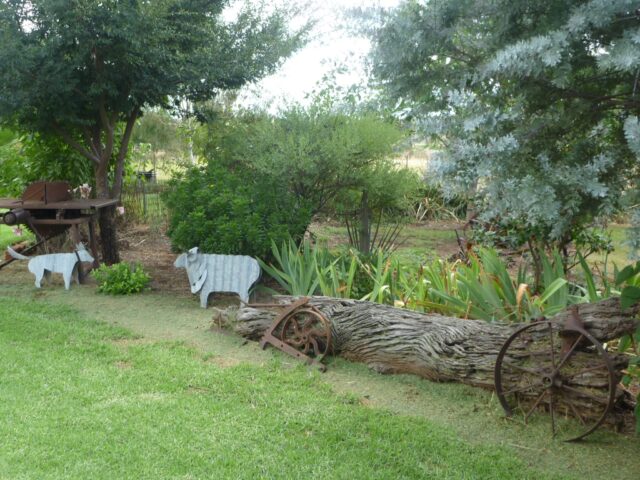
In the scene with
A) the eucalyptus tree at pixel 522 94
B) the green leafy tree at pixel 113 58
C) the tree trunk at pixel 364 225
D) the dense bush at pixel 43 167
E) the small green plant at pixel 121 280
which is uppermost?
the green leafy tree at pixel 113 58

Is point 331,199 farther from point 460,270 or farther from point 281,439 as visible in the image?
point 281,439

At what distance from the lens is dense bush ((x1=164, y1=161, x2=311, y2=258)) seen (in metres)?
6.85

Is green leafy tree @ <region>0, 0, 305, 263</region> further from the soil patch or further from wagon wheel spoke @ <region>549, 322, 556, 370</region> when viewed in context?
wagon wheel spoke @ <region>549, 322, 556, 370</region>

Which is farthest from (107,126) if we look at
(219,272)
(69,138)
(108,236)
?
(219,272)

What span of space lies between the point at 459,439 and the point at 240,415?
1365mm

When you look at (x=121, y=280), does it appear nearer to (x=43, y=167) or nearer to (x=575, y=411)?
(x=43, y=167)

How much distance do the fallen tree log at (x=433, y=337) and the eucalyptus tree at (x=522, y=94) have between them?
1.47 m

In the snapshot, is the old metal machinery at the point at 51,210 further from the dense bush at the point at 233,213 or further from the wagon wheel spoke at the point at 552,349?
the wagon wheel spoke at the point at 552,349

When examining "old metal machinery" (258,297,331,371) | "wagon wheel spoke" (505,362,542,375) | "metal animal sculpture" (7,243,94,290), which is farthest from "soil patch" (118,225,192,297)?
"wagon wheel spoke" (505,362,542,375)

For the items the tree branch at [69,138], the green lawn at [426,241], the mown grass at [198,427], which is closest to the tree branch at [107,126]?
the tree branch at [69,138]

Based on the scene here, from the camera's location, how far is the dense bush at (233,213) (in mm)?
6848

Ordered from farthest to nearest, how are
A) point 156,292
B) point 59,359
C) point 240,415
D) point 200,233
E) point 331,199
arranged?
point 331,199 < point 156,292 < point 200,233 < point 59,359 < point 240,415

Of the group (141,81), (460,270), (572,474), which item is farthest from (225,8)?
(572,474)

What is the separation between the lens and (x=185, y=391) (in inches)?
175
